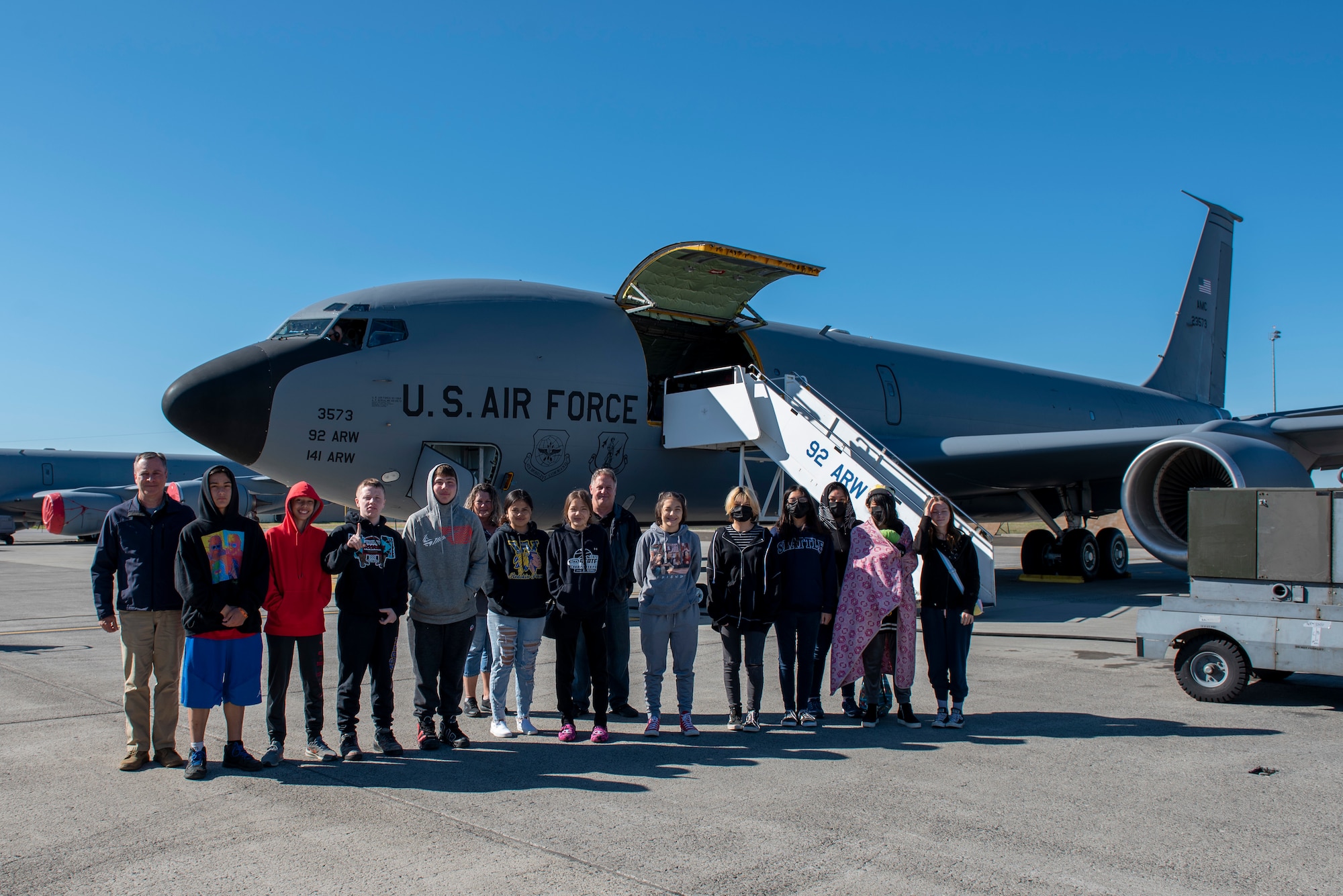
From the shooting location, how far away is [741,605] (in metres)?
5.84

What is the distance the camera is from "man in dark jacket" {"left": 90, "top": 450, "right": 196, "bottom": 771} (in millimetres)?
4977

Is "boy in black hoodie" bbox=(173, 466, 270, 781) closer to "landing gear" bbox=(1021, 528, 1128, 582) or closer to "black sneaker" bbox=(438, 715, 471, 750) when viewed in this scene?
"black sneaker" bbox=(438, 715, 471, 750)

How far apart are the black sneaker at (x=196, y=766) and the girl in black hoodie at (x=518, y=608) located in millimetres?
1576

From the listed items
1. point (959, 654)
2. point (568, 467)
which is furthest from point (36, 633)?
point (959, 654)

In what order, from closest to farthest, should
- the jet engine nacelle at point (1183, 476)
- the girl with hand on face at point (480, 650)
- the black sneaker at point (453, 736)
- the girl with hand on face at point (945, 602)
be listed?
1. the black sneaker at point (453, 736)
2. the girl with hand on face at point (945, 602)
3. the girl with hand on face at point (480, 650)
4. the jet engine nacelle at point (1183, 476)

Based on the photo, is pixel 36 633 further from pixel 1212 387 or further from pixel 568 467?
pixel 1212 387

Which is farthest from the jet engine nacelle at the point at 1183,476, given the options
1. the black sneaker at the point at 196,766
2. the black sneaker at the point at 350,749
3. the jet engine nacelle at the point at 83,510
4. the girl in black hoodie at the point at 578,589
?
the jet engine nacelle at the point at 83,510

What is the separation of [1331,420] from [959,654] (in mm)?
8054

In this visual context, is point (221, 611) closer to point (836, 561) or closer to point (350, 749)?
point (350, 749)

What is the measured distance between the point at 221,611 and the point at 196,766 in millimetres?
749

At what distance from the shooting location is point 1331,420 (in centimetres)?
1125

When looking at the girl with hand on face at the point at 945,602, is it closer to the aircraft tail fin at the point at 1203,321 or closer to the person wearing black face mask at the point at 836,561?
the person wearing black face mask at the point at 836,561

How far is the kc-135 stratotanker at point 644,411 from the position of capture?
10477 millimetres

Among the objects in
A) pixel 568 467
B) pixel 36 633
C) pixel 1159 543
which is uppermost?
pixel 568 467
